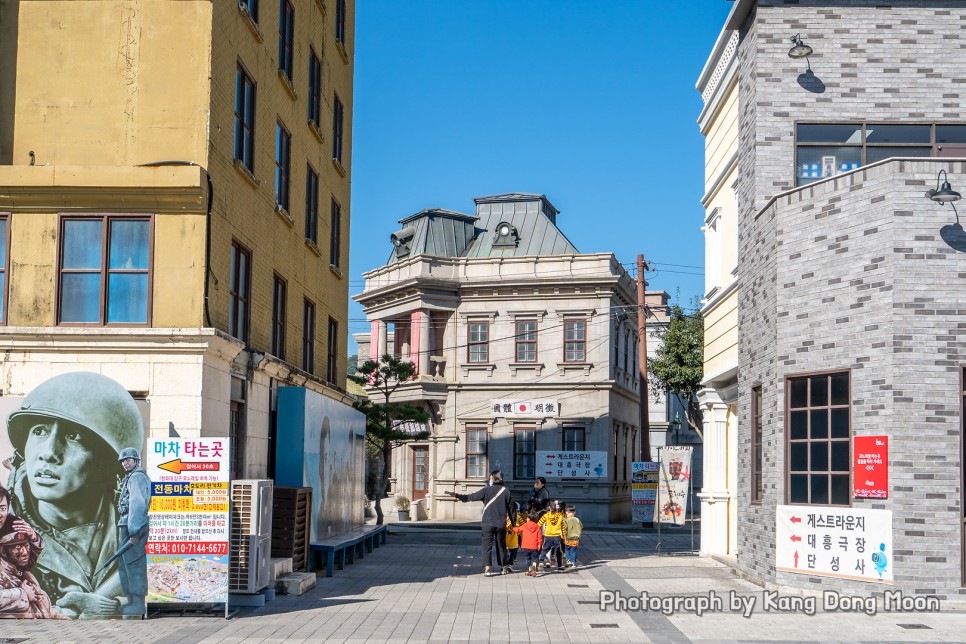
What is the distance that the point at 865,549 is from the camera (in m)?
15.8

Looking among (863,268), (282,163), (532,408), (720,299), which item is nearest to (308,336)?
(282,163)

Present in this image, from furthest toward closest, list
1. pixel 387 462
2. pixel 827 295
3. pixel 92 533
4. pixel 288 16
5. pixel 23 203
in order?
pixel 387 462 < pixel 288 16 < pixel 827 295 < pixel 23 203 < pixel 92 533

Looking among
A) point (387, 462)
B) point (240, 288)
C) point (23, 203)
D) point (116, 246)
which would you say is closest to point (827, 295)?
point (240, 288)

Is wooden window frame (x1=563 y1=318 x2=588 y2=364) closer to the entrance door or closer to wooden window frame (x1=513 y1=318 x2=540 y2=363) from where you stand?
wooden window frame (x1=513 y1=318 x2=540 y2=363)

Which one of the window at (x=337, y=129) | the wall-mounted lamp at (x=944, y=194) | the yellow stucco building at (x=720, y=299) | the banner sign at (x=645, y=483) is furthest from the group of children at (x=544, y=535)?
the window at (x=337, y=129)

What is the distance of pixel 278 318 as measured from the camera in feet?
69.7

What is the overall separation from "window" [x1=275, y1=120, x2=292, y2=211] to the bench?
6040mm

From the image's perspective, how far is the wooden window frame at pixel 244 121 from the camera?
58.5 ft

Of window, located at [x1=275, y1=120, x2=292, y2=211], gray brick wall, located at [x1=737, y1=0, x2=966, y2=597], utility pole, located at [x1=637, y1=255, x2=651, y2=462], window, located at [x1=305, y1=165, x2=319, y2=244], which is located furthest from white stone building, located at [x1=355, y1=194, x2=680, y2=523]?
gray brick wall, located at [x1=737, y1=0, x2=966, y2=597]

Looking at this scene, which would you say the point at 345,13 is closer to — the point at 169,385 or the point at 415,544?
the point at 415,544

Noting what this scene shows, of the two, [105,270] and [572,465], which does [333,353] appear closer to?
[105,270]

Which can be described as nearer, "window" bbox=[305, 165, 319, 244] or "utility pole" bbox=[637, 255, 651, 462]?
"window" bbox=[305, 165, 319, 244]

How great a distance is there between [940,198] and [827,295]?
2.06m

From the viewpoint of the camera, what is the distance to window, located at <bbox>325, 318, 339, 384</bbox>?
88.0 feet
